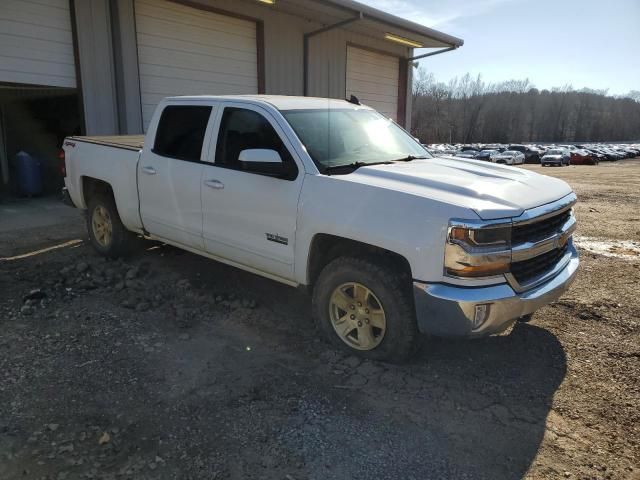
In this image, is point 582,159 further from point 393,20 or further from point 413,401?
point 413,401

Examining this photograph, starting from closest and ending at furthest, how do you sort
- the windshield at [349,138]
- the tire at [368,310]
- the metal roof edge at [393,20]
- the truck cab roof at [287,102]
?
1. the tire at [368,310]
2. the windshield at [349,138]
3. the truck cab roof at [287,102]
4. the metal roof edge at [393,20]

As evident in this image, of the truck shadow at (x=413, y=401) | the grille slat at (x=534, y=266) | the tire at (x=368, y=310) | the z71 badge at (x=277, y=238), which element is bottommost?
the truck shadow at (x=413, y=401)

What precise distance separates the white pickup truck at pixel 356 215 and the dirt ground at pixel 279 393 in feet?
1.60

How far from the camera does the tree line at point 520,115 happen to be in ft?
411

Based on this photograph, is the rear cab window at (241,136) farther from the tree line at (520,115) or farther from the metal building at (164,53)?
the tree line at (520,115)

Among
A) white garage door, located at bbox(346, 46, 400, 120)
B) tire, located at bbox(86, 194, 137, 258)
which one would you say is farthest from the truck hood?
white garage door, located at bbox(346, 46, 400, 120)

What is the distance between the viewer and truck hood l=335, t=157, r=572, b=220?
134 inches

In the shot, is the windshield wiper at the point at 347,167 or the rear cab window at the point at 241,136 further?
the rear cab window at the point at 241,136

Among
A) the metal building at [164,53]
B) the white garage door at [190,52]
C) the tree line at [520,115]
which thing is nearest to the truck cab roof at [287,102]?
the metal building at [164,53]

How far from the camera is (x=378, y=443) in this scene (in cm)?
298

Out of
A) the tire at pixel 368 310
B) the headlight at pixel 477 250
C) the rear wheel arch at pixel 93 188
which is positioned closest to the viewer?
the headlight at pixel 477 250

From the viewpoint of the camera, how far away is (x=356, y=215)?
12.1 feet

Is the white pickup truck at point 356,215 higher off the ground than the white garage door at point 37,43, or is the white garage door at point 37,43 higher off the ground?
the white garage door at point 37,43

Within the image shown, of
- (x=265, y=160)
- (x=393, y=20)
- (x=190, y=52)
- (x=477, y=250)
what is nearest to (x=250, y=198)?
(x=265, y=160)
